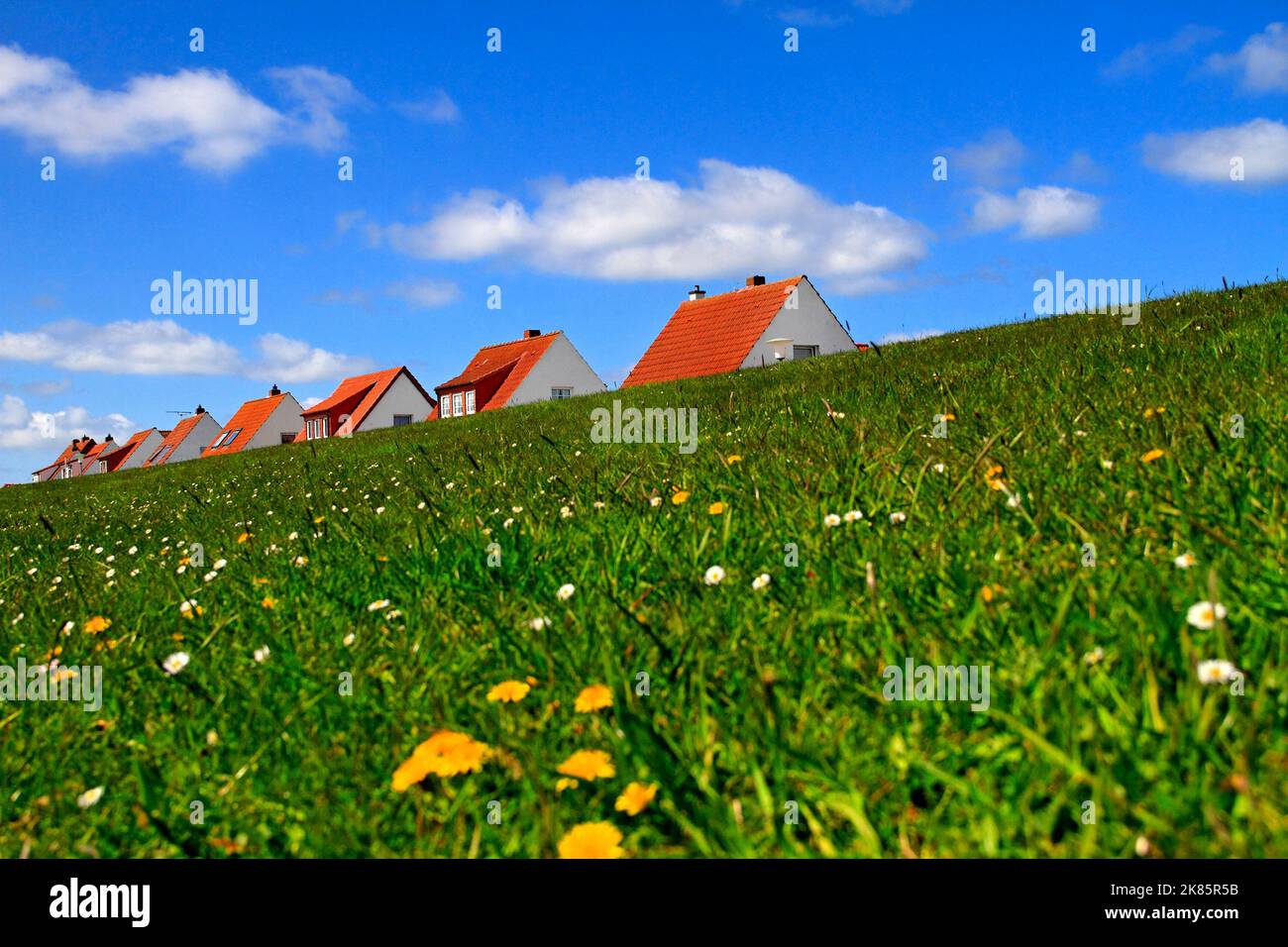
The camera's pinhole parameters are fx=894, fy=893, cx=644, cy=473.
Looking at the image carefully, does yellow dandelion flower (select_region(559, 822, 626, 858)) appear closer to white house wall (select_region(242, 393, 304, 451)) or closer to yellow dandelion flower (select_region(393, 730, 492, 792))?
yellow dandelion flower (select_region(393, 730, 492, 792))

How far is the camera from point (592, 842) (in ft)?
5.59

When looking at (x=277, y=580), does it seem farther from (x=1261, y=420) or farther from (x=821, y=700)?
(x=1261, y=420)

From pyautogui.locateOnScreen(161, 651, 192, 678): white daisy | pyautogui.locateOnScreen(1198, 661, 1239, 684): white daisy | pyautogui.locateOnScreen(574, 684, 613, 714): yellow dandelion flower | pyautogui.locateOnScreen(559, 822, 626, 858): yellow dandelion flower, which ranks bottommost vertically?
pyautogui.locateOnScreen(559, 822, 626, 858): yellow dandelion flower

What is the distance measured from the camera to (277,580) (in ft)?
13.5

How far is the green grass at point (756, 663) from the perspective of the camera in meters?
1.70

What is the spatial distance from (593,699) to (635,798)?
0.41 metres

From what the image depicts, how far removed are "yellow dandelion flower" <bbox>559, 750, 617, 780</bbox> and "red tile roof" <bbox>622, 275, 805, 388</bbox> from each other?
35677mm

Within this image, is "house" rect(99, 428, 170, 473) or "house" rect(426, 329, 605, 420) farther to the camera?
"house" rect(99, 428, 170, 473)

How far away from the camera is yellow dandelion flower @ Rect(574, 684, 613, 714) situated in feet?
7.04

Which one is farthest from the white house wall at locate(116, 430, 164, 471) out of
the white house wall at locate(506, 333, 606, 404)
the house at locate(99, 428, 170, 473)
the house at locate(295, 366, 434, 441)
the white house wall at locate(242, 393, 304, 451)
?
the white house wall at locate(506, 333, 606, 404)

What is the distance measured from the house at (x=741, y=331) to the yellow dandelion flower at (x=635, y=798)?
116 feet

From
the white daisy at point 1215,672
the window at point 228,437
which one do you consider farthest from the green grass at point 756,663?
the window at point 228,437

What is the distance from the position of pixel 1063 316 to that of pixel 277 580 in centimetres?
1247

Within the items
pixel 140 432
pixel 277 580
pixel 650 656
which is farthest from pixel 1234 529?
pixel 140 432
